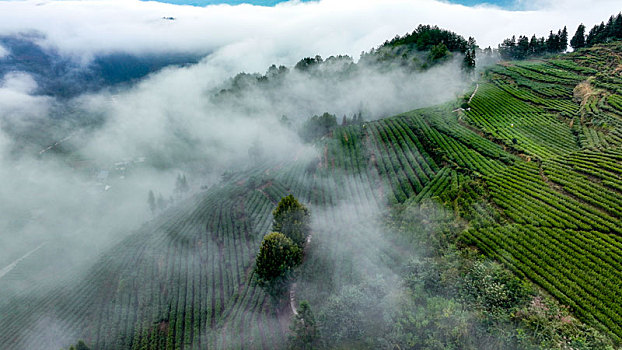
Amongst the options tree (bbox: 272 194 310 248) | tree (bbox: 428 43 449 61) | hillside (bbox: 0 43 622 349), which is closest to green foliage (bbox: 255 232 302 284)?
hillside (bbox: 0 43 622 349)

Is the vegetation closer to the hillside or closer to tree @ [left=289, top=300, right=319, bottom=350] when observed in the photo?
the hillside

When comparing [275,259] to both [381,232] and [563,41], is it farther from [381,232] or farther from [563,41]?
[563,41]

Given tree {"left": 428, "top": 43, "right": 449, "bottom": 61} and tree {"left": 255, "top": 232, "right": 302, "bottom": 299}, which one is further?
tree {"left": 428, "top": 43, "right": 449, "bottom": 61}

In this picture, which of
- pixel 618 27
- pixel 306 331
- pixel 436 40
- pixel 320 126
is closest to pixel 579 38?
pixel 618 27

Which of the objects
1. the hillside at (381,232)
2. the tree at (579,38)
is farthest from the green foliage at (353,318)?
the tree at (579,38)

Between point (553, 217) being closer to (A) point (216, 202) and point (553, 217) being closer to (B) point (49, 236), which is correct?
(A) point (216, 202)

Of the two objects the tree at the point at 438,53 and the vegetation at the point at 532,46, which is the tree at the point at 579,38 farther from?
the tree at the point at 438,53
